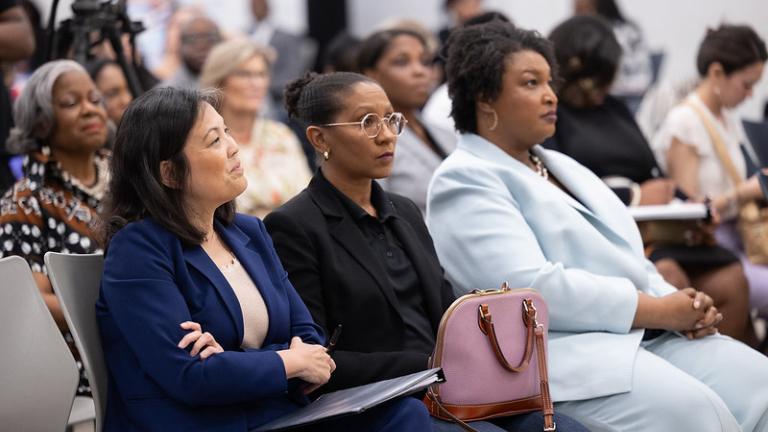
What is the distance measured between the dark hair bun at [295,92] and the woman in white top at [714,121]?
2.11 metres

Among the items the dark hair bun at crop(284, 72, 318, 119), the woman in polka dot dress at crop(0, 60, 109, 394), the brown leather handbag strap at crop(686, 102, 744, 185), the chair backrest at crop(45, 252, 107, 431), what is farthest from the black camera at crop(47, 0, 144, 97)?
the brown leather handbag strap at crop(686, 102, 744, 185)

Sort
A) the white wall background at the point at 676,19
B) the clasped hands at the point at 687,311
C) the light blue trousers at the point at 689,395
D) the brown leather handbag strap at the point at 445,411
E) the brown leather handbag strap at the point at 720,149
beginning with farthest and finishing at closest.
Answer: the white wall background at the point at 676,19, the brown leather handbag strap at the point at 720,149, the clasped hands at the point at 687,311, the light blue trousers at the point at 689,395, the brown leather handbag strap at the point at 445,411

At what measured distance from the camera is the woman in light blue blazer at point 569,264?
2.78m

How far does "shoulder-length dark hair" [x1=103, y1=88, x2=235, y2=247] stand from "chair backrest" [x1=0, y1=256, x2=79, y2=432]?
0.68 ft

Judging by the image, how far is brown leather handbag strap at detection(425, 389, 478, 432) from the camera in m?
2.47

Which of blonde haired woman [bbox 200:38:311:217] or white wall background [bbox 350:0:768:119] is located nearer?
blonde haired woman [bbox 200:38:311:217]

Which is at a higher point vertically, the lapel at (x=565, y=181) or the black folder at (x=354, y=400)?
the lapel at (x=565, y=181)

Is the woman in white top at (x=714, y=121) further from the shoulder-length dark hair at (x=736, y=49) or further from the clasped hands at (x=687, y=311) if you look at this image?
the clasped hands at (x=687, y=311)

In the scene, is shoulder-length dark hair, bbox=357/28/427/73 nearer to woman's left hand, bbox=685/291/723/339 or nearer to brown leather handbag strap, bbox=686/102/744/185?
brown leather handbag strap, bbox=686/102/744/185

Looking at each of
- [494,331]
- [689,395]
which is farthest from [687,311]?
[494,331]

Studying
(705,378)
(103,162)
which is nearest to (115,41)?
(103,162)

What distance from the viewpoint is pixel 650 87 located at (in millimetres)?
6574

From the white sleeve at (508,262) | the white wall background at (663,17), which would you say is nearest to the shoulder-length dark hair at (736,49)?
the white sleeve at (508,262)

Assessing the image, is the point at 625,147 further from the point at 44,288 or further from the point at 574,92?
the point at 44,288
